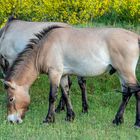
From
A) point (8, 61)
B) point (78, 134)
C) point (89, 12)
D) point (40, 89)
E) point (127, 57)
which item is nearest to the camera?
point (78, 134)

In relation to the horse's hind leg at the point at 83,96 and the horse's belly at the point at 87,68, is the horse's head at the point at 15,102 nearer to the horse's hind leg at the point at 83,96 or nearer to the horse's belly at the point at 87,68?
the horse's belly at the point at 87,68

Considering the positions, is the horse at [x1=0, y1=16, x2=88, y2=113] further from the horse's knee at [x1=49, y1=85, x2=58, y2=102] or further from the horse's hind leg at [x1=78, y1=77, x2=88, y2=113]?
the horse's knee at [x1=49, y1=85, x2=58, y2=102]

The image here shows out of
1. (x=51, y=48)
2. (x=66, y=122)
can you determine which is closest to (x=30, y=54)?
(x=51, y=48)

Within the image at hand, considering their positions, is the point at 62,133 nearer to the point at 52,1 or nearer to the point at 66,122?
the point at 66,122

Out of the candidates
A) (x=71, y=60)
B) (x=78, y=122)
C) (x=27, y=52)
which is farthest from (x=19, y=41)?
(x=78, y=122)

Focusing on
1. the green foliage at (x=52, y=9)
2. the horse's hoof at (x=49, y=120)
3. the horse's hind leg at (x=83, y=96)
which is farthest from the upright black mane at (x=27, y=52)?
the green foliage at (x=52, y=9)

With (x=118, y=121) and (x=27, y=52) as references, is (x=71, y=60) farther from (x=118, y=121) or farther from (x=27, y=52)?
(x=118, y=121)

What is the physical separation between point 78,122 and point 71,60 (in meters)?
1.08

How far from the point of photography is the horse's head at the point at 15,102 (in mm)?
9156

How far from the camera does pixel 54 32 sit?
9570 mm

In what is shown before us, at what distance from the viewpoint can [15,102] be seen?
30.1ft

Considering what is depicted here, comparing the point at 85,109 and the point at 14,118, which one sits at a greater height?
the point at 14,118

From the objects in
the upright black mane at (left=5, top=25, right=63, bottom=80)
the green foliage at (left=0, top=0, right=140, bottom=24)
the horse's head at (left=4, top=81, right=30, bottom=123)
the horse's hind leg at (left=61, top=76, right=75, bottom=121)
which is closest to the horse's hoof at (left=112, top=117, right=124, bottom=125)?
the horse's hind leg at (left=61, top=76, right=75, bottom=121)

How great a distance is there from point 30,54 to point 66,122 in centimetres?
132
